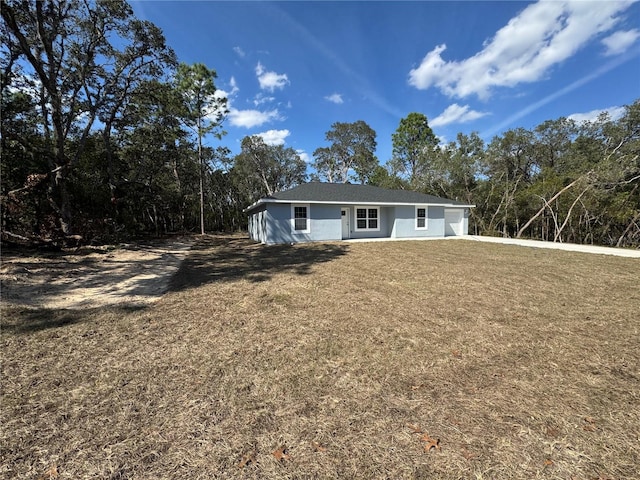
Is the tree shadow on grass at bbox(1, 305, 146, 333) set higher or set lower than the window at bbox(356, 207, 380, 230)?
lower

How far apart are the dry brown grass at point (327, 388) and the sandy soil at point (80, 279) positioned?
72 centimetres

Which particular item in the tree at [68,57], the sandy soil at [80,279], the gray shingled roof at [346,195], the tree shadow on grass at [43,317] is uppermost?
the tree at [68,57]

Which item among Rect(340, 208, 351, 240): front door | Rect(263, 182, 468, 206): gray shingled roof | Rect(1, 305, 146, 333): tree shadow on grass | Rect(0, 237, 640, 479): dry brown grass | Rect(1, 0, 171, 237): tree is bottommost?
Rect(0, 237, 640, 479): dry brown grass

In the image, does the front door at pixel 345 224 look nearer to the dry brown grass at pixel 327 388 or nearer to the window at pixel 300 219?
the window at pixel 300 219

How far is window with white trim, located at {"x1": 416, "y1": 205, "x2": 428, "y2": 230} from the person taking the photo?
16281mm

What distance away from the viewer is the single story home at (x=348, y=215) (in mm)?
13359

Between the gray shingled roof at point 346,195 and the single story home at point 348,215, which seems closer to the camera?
the single story home at point 348,215

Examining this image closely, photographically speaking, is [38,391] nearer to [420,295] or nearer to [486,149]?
[420,295]

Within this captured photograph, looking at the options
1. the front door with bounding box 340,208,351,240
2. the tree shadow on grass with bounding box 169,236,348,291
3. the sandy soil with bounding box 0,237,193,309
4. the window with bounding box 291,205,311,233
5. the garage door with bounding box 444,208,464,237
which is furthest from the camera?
the garage door with bounding box 444,208,464,237

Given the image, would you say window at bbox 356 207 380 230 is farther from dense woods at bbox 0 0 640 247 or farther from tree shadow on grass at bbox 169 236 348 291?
dense woods at bbox 0 0 640 247

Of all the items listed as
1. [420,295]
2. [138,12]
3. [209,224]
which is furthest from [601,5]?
[209,224]

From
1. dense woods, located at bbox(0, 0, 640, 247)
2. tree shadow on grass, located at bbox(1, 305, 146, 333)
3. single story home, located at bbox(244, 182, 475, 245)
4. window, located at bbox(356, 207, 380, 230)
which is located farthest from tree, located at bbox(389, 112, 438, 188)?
→ tree shadow on grass, located at bbox(1, 305, 146, 333)

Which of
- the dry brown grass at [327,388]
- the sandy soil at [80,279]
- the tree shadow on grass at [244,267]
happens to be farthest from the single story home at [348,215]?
the dry brown grass at [327,388]

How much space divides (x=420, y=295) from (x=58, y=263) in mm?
9798
